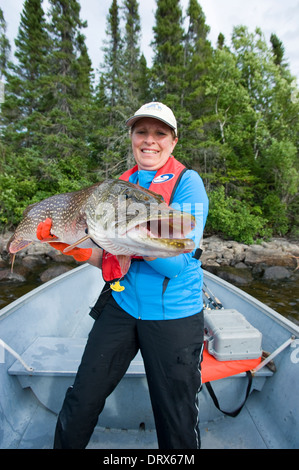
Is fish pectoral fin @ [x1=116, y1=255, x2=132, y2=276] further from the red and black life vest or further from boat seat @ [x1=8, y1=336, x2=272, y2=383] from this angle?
boat seat @ [x1=8, y1=336, x2=272, y2=383]

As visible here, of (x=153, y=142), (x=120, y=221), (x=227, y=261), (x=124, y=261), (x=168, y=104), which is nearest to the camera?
(x=120, y=221)

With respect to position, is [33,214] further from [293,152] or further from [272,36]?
[272,36]

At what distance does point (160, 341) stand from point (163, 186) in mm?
1055

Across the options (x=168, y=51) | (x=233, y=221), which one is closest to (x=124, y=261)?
(x=233, y=221)

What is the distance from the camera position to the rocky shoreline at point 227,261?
1006 cm

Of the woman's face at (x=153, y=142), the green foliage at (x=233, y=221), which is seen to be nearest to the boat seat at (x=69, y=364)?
the woman's face at (x=153, y=142)

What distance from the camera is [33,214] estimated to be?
2225mm

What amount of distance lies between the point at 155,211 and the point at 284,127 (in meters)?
23.7

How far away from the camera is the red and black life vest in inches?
64.0

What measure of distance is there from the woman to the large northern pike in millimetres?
222

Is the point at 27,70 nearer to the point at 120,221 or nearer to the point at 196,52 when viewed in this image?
the point at 196,52

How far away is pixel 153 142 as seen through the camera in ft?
5.99

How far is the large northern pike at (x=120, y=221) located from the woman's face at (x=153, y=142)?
369 millimetres
